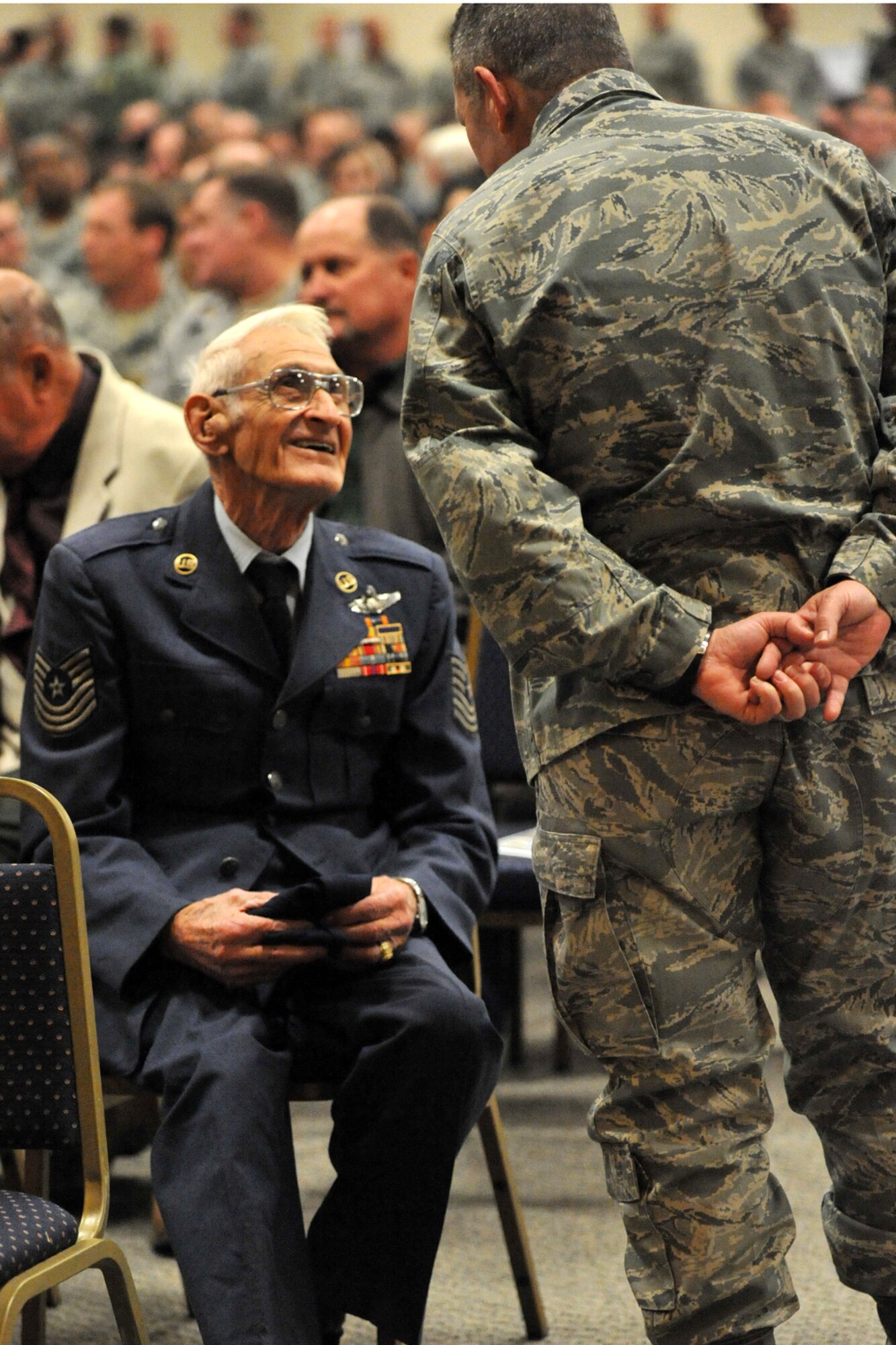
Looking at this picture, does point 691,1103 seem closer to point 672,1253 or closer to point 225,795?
point 672,1253

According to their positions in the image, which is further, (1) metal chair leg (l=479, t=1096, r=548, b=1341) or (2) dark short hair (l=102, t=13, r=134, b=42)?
(2) dark short hair (l=102, t=13, r=134, b=42)

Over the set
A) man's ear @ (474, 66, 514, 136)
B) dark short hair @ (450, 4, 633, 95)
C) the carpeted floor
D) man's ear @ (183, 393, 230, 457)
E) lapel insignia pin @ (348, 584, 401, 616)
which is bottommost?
the carpeted floor

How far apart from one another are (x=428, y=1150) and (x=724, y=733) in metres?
0.57

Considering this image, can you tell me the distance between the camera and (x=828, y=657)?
1.50 meters

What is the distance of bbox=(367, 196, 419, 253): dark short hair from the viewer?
3467 mm

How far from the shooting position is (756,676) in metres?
1.49

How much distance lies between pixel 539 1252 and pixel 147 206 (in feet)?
14.6

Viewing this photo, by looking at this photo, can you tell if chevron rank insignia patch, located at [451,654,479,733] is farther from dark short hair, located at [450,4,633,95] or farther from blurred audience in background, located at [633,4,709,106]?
blurred audience in background, located at [633,4,709,106]

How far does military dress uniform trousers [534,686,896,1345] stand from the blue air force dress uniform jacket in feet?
0.94

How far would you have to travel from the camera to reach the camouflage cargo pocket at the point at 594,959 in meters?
1.53

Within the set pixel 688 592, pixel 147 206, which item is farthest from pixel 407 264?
pixel 147 206

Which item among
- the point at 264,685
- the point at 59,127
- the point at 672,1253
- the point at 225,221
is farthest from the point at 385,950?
the point at 59,127

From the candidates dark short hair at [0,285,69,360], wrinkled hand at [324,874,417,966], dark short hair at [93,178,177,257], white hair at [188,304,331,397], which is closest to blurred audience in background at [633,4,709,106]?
dark short hair at [93,178,177,257]

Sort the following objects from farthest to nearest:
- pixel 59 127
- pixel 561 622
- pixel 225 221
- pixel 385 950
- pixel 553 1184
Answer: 1. pixel 59 127
2. pixel 225 221
3. pixel 553 1184
4. pixel 385 950
5. pixel 561 622
